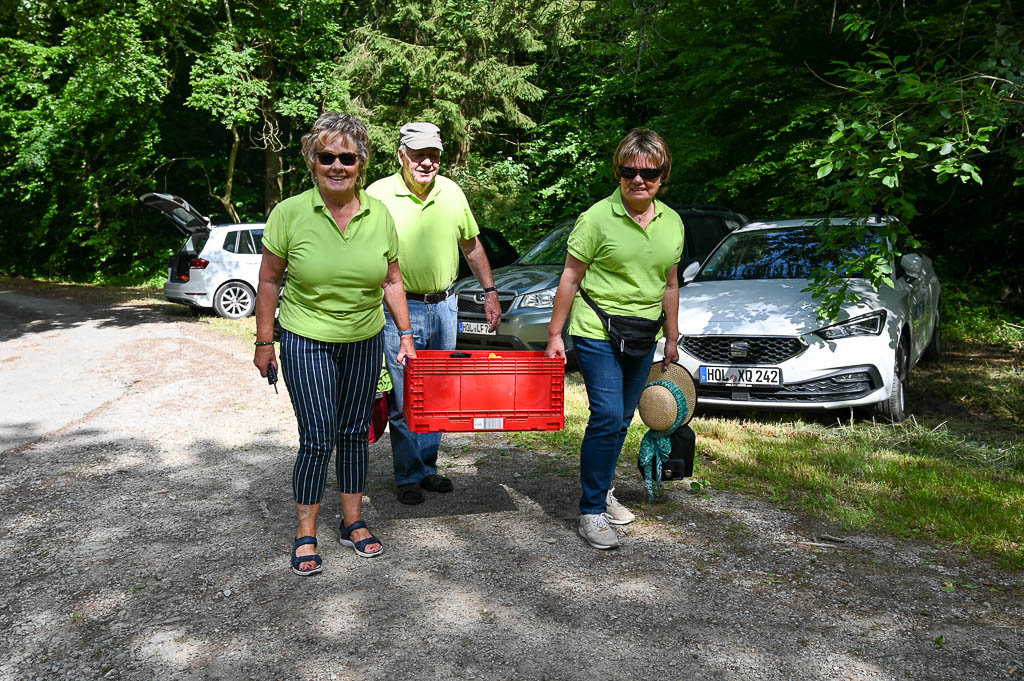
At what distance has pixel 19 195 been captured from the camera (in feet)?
84.9

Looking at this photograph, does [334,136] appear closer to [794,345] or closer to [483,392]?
[483,392]

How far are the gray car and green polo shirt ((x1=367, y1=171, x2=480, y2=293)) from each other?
345 cm

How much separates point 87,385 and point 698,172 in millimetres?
8560

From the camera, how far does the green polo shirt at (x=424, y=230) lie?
4730 millimetres

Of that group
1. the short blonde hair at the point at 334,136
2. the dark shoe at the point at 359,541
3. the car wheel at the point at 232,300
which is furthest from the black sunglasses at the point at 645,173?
the car wheel at the point at 232,300

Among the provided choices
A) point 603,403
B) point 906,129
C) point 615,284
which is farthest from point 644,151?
point 906,129

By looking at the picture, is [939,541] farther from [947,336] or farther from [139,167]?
[139,167]

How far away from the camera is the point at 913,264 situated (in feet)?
27.8

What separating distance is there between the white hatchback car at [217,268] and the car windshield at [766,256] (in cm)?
974

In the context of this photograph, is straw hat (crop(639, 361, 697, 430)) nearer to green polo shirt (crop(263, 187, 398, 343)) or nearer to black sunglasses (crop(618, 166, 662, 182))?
black sunglasses (crop(618, 166, 662, 182))

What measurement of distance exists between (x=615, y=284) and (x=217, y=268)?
12.9 m

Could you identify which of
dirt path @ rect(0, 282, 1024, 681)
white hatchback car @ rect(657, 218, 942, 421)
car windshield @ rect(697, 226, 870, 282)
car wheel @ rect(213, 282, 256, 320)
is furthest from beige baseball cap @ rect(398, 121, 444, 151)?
car wheel @ rect(213, 282, 256, 320)

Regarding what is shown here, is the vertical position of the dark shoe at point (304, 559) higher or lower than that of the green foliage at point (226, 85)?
lower

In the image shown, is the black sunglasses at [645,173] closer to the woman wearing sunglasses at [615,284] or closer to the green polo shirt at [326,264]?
the woman wearing sunglasses at [615,284]
